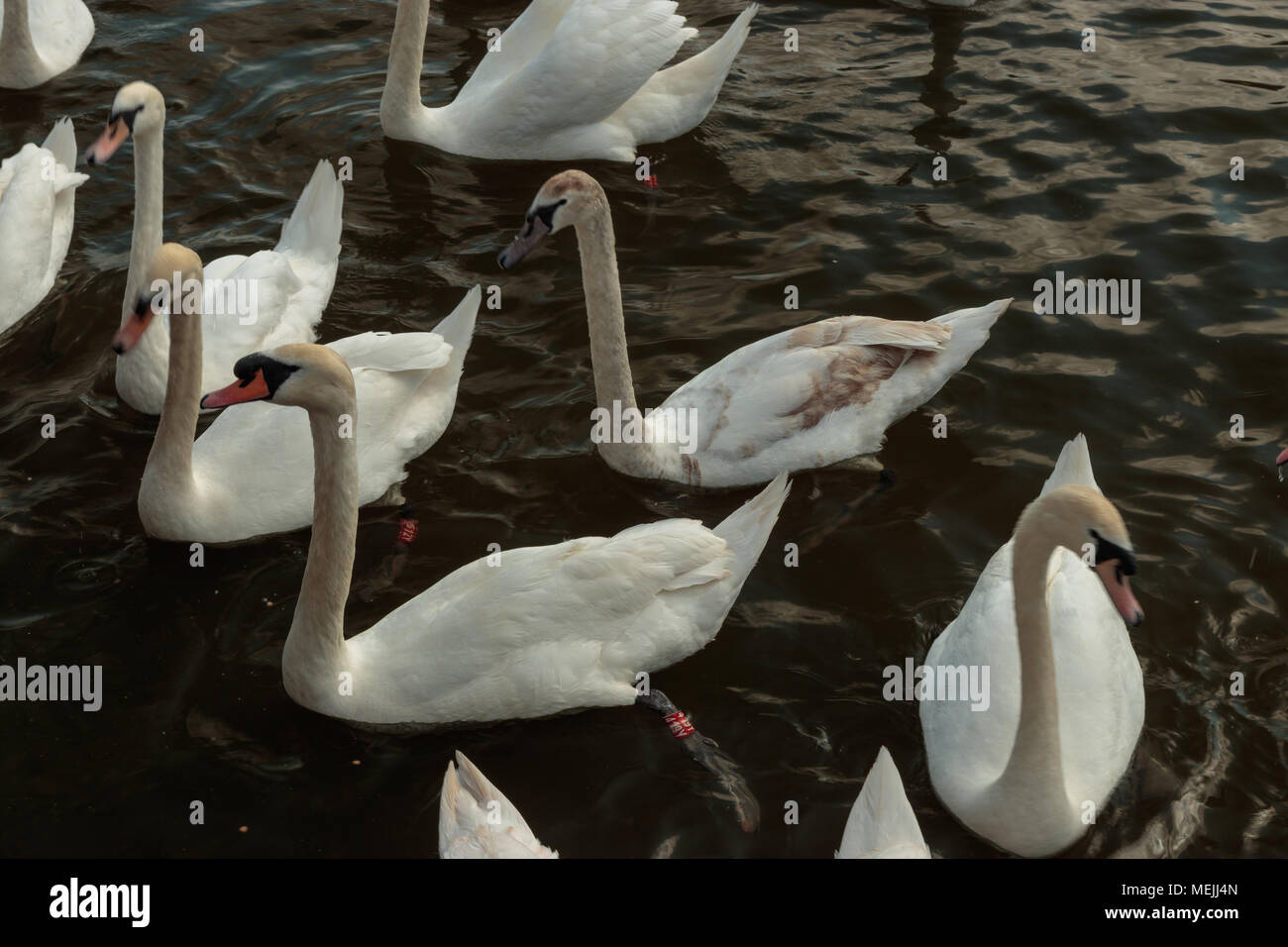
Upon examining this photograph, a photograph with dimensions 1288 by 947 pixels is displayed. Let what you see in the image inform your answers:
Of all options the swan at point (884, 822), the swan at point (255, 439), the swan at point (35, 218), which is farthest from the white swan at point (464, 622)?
the swan at point (35, 218)

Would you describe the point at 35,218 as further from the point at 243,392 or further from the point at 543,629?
the point at 543,629

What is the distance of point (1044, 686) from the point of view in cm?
504

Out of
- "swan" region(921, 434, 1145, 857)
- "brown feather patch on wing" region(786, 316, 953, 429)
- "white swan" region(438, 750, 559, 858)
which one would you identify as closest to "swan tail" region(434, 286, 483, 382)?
"brown feather patch on wing" region(786, 316, 953, 429)

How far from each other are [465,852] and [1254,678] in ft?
11.8

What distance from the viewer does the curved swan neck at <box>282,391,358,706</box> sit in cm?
580

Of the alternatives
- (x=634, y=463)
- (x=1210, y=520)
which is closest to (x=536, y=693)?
(x=634, y=463)

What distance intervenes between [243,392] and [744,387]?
259cm

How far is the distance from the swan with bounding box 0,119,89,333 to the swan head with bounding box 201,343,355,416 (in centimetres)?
337

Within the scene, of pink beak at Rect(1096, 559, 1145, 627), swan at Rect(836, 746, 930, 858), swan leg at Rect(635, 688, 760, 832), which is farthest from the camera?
swan leg at Rect(635, 688, 760, 832)

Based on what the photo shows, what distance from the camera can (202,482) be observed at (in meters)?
6.81

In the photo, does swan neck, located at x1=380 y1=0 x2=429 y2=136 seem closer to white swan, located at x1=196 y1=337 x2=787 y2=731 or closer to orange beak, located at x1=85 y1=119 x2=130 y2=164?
orange beak, located at x1=85 y1=119 x2=130 y2=164
